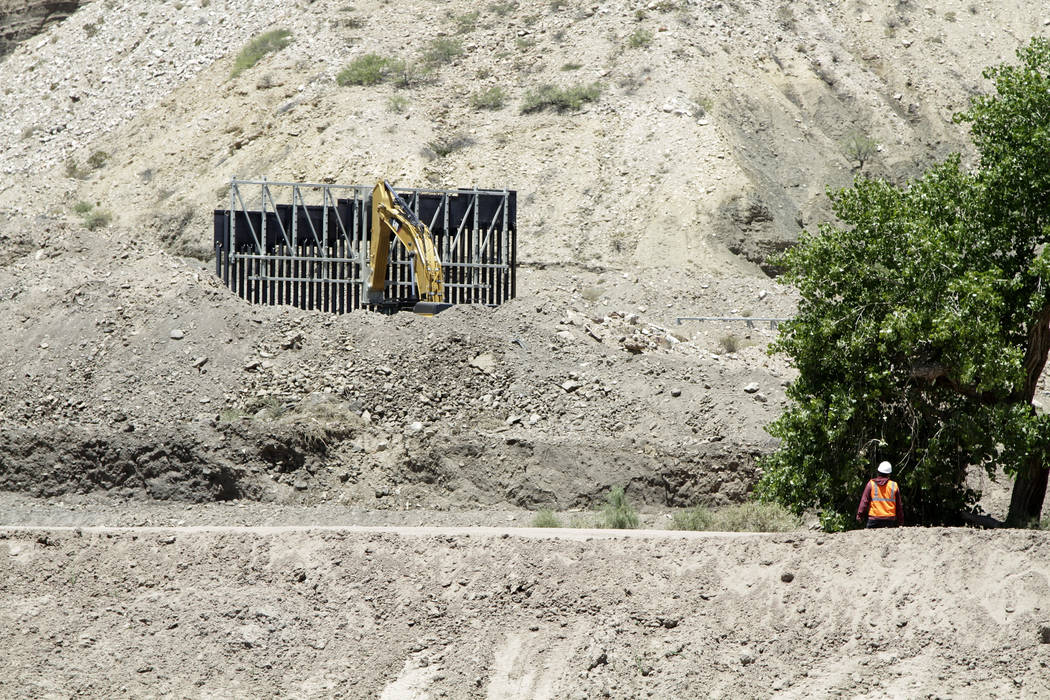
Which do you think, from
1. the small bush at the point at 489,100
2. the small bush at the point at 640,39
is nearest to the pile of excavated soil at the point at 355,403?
the small bush at the point at 489,100

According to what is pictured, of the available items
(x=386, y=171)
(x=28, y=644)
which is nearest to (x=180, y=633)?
(x=28, y=644)

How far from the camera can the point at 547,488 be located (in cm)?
1891

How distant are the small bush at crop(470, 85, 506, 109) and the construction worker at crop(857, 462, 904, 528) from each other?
2898cm

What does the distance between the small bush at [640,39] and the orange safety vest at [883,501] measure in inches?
1179

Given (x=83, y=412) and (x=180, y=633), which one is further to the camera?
(x=83, y=412)

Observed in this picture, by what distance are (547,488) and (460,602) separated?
19.3 ft

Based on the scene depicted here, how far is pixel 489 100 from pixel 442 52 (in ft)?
13.5

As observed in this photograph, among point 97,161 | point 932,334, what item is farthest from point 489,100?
point 932,334

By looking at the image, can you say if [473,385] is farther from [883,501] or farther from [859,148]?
[859,148]

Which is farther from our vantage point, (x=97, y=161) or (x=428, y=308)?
(x=97, y=161)

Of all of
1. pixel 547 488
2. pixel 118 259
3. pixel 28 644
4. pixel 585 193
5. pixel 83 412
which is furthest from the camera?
pixel 585 193

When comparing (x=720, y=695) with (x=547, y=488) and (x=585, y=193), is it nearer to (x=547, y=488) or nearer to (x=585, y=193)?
(x=547, y=488)

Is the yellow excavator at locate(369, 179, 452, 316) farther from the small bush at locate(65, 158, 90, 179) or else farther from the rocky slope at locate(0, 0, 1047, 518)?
the small bush at locate(65, 158, 90, 179)

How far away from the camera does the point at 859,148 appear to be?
1560 inches
